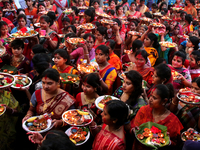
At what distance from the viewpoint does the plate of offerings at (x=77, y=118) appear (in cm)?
250

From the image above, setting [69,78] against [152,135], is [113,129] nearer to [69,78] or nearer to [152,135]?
[152,135]

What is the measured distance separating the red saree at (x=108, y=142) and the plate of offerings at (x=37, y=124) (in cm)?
66

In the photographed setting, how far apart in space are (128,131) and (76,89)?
177cm

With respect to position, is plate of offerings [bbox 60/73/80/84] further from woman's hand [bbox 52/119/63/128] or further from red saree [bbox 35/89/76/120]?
woman's hand [bbox 52/119/63/128]

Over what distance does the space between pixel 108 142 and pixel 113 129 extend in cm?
17

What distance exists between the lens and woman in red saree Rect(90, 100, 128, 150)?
2.25m

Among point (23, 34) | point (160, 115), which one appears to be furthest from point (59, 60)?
point (160, 115)

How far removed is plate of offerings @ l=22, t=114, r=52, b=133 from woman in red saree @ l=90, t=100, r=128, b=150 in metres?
0.69

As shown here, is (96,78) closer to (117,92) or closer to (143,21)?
(117,92)

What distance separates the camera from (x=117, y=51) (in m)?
6.16

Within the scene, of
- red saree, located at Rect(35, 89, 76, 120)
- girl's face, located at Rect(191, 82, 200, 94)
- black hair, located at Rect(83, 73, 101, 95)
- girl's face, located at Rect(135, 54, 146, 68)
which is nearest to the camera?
red saree, located at Rect(35, 89, 76, 120)

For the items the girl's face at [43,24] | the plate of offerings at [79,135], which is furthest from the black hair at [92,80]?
the girl's face at [43,24]

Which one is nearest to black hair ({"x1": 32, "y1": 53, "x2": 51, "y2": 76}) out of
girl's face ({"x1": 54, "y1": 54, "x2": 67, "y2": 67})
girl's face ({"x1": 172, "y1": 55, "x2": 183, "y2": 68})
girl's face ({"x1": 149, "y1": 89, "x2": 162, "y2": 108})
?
girl's face ({"x1": 54, "y1": 54, "x2": 67, "y2": 67})

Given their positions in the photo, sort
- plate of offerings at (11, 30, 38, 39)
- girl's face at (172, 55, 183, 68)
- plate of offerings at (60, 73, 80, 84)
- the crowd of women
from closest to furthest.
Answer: the crowd of women → plate of offerings at (60, 73, 80, 84) → girl's face at (172, 55, 183, 68) → plate of offerings at (11, 30, 38, 39)
